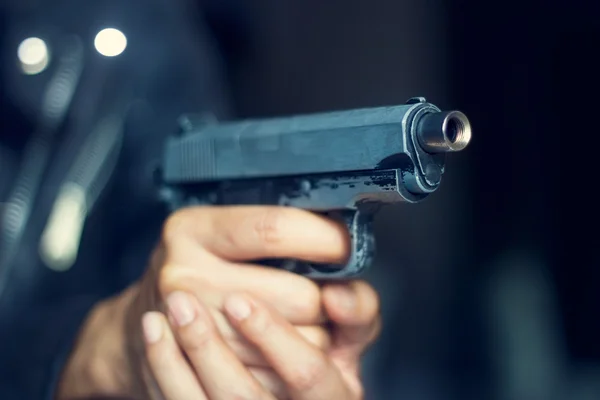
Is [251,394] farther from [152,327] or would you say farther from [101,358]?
[101,358]

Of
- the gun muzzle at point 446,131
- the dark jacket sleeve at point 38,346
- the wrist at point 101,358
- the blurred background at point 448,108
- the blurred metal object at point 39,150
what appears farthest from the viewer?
the blurred background at point 448,108

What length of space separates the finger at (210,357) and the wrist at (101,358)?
14cm

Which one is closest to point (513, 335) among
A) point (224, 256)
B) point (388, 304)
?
point (388, 304)

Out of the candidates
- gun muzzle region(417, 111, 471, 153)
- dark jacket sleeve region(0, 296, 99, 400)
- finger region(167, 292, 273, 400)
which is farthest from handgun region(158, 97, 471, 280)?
dark jacket sleeve region(0, 296, 99, 400)

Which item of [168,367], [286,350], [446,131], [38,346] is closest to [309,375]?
[286,350]

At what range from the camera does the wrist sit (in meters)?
0.71

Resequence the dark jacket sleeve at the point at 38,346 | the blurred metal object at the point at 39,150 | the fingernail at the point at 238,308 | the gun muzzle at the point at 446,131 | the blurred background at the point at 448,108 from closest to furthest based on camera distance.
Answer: the gun muzzle at the point at 446,131, the fingernail at the point at 238,308, the dark jacket sleeve at the point at 38,346, the blurred metal object at the point at 39,150, the blurred background at the point at 448,108

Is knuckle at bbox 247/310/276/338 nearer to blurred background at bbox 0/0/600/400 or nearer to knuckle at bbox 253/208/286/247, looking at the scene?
knuckle at bbox 253/208/286/247

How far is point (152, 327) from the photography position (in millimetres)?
603

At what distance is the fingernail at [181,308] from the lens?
1.92 feet

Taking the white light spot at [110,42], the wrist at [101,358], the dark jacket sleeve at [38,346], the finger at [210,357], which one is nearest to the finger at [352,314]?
the finger at [210,357]

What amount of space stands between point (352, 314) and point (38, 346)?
0.53 meters

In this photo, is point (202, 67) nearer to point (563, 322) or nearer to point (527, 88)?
point (527, 88)

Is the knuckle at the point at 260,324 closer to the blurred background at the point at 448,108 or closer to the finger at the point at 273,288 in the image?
the finger at the point at 273,288
